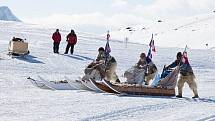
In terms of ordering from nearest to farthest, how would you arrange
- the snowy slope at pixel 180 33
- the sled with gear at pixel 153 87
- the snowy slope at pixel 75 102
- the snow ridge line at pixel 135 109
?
the snow ridge line at pixel 135 109, the snowy slope at pixel 75 102, the sled with gear at pixel 153 87, the snowy slope at pixel 180 33

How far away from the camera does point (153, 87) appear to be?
14.8 metres

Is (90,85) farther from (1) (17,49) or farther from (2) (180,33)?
(2) (180,33)

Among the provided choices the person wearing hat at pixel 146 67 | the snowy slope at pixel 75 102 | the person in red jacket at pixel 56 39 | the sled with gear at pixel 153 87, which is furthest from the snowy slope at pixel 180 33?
the sled with gear at pixel 153 87

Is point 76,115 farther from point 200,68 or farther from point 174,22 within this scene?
point 174,22

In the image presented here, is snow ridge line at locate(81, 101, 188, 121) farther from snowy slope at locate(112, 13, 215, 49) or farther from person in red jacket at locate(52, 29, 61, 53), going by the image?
snowy slope at locate(112, 13, 215, 49)

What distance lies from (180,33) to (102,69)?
243 ft

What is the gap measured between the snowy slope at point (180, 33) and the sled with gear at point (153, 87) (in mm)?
53035

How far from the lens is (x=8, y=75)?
17.7 metres

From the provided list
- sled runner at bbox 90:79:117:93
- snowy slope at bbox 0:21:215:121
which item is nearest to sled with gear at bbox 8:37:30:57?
snowy slope at bbox 0:21:215:121

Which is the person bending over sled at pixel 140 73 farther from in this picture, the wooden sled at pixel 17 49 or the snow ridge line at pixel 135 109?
the wooden sled at pixel 17 49

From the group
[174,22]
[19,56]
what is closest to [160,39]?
[174,22]

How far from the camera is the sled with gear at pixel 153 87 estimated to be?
14508mm

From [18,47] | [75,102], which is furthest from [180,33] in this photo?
[75,102]

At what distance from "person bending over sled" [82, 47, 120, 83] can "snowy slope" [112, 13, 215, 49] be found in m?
52.2
